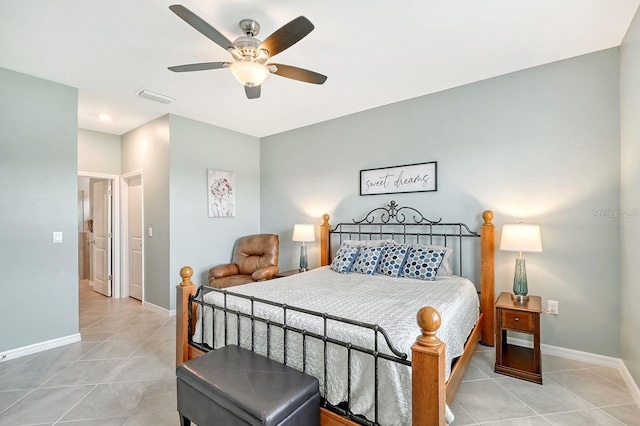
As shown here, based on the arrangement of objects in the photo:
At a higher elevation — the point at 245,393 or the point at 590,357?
the point at 245,393

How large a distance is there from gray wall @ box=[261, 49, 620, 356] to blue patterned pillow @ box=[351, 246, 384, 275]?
75cm

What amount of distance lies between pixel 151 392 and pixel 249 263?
2.27 meters

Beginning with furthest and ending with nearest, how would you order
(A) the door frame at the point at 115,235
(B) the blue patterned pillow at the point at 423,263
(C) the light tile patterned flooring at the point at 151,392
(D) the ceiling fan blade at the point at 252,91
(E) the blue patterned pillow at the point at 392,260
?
(A) the door frame at the point at 115,235 → (E) the blue patterned pillow at the point at 392,260 → (B) the blue patterned pillow at the point at 423,263 → (D) the ceiling fan blade at the point at 252,91 → (C) the light tile patterned flooring at the point at 151,392

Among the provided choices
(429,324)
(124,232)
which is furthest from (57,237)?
(429,324)

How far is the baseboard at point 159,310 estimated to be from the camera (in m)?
3.93

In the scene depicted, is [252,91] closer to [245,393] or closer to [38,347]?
[245,393]

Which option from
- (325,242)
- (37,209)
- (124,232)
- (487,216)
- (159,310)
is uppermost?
(37,209)

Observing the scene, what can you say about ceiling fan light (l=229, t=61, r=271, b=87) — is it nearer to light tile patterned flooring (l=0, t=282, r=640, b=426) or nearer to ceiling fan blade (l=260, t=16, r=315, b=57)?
ceiling fan blade (l=260, t=16, r=315, b=57)

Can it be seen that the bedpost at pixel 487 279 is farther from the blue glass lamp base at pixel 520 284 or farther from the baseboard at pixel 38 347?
the baseboard at pixel 38 347

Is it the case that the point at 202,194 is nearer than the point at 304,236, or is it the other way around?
the point at 304,236

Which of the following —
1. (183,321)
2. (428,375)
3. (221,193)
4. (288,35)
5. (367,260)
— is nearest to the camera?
(428,375)

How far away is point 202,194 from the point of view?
4.34 m

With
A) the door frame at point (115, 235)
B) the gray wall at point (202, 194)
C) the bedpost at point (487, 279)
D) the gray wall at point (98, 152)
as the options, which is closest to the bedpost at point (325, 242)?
the gray wall at point (202, 194)

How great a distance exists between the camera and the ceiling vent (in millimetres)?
3261
